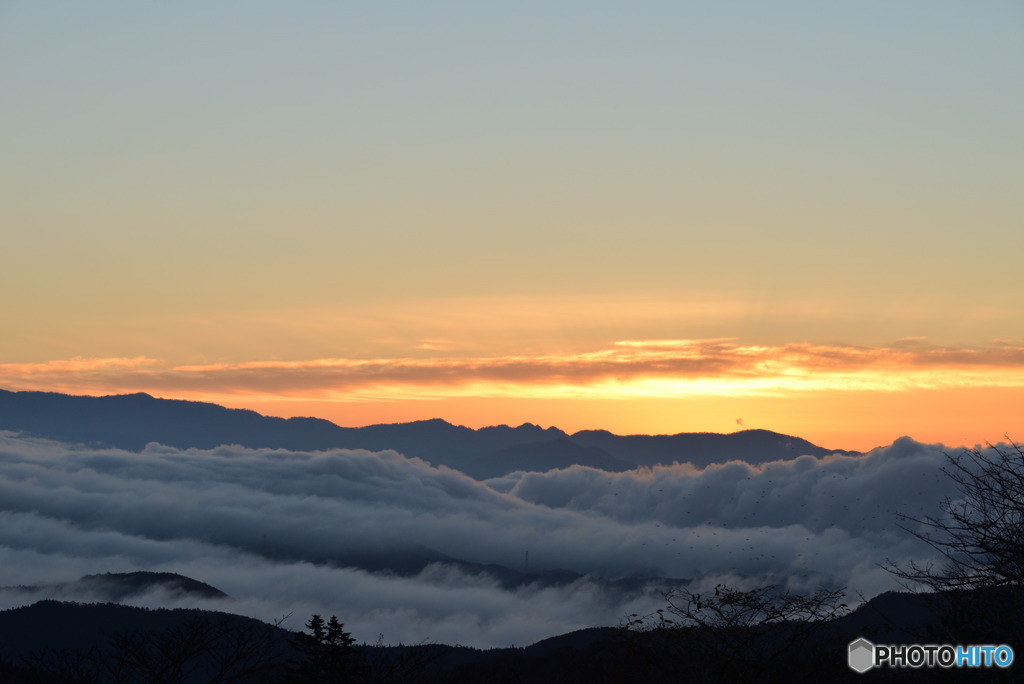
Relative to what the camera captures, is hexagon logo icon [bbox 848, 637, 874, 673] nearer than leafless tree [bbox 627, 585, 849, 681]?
No

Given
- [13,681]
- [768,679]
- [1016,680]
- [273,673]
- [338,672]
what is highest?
[1016,680]

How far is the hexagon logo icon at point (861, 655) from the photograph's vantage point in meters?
32.5

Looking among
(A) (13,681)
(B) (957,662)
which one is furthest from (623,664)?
(A) (13,681)

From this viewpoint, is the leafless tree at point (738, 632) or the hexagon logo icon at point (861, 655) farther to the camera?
the hexagon logo icon at point (861, 655)

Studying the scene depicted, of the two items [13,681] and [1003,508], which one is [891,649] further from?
[13,681]

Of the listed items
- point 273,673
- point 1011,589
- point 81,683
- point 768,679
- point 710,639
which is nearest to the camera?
point 1011,589

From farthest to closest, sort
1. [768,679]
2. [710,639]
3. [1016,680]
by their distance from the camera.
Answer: [710,639] → [768,679] → [1016,680]

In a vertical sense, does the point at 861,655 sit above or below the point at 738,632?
below

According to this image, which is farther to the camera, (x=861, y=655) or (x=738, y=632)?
(x=738, y=632)

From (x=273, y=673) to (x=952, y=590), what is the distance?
173928mm

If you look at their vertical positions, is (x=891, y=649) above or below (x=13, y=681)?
above

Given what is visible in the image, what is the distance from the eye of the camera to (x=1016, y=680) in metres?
24.2

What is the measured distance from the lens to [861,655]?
3281 centimetres

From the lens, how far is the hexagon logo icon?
32531 mm
